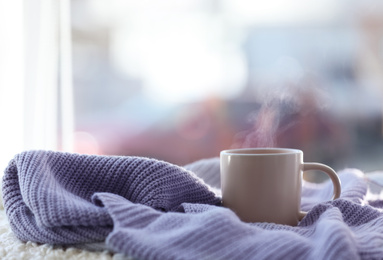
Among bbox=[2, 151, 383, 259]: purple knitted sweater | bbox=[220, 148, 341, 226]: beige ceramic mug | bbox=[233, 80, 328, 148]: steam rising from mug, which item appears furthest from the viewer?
bbox=[233, 80, 328, 148]: steam rising from mug

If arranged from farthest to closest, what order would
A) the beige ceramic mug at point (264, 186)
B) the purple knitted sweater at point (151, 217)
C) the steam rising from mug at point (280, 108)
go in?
the steam rising from mug at point (280, 108) → the beige ceramic mug at point (264, 186) → the purple knitted sweater at point (151, 217)

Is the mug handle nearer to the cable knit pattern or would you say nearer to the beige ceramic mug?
the beige ceramic mug

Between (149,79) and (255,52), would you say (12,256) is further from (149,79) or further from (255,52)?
(255,52)

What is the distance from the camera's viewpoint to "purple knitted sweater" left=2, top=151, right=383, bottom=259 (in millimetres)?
437

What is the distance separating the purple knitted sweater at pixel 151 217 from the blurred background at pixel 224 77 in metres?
1.01

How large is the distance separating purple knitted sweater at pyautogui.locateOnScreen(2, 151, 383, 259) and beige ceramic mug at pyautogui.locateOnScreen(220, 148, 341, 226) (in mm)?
30

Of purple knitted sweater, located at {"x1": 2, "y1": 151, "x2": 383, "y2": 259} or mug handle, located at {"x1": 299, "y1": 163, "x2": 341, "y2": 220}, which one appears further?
mug handle, located at {"x1": 299, "y1": 163, "x2": 341, "y2": 220}

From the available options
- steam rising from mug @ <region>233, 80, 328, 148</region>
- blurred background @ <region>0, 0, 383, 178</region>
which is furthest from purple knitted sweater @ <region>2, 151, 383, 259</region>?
blurred background @ <region>0, 0, 383, 178</region>

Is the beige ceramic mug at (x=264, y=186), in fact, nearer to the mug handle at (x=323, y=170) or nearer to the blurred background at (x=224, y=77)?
the mug handle at (x=323, y=170)

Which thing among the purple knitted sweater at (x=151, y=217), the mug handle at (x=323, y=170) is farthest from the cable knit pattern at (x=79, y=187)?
the mug handle at (x=323, y=170)

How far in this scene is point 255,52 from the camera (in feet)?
5.71

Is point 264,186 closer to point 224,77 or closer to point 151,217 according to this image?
point 151,217

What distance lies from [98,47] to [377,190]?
3.94ft

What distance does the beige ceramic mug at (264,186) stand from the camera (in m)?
0.57
